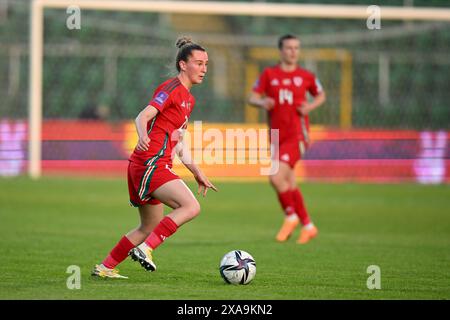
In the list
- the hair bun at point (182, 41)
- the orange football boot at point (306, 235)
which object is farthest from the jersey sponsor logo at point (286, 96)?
the hair bun at point (182, 41)

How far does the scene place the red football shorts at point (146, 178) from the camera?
24.5 feet

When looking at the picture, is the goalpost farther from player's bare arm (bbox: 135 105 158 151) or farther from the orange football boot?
player's bare arm (bbox: 135 105 158 151)

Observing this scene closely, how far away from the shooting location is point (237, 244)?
35.9ft

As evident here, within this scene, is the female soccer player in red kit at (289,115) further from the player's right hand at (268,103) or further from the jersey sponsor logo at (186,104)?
the jersey sponsor logo at (186,104)

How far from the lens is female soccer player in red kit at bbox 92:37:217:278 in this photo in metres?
7.40

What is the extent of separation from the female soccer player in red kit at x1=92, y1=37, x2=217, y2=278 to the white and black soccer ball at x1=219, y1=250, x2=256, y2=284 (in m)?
0.47

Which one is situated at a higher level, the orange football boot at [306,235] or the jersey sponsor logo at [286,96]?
the jersey sponsor logo at [286,96]

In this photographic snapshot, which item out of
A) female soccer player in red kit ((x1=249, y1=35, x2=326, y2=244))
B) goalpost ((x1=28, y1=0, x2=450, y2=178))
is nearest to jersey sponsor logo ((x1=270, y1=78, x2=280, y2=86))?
female soccer player in red kit ((x1=249, y1=35, x2=326, y2=244))

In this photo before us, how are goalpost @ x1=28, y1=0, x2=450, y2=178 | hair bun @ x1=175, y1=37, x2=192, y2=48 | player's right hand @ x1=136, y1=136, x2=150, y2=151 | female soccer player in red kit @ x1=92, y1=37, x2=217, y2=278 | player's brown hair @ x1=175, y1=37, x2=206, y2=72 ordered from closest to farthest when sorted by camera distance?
1. player's right hand @ x1=136, y1=136, x2=150, y2=151
2. female soccer player in red kit @ x1=92, y1=37, x2=217, y2=278
3. player's brown hair @ x1=175, y1=37, x2=206, y2=72
4. hair bun @ x1=175, y1=37, x2=192, y2=48
5. goalpost @ x1=28, y1=0, x2=450, y2=178

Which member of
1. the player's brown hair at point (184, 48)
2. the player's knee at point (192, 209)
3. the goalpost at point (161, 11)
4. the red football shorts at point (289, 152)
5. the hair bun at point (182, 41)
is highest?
the goalpost at point (161, 11)

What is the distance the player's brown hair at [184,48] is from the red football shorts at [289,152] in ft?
12.5

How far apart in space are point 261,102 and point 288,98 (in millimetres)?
357
